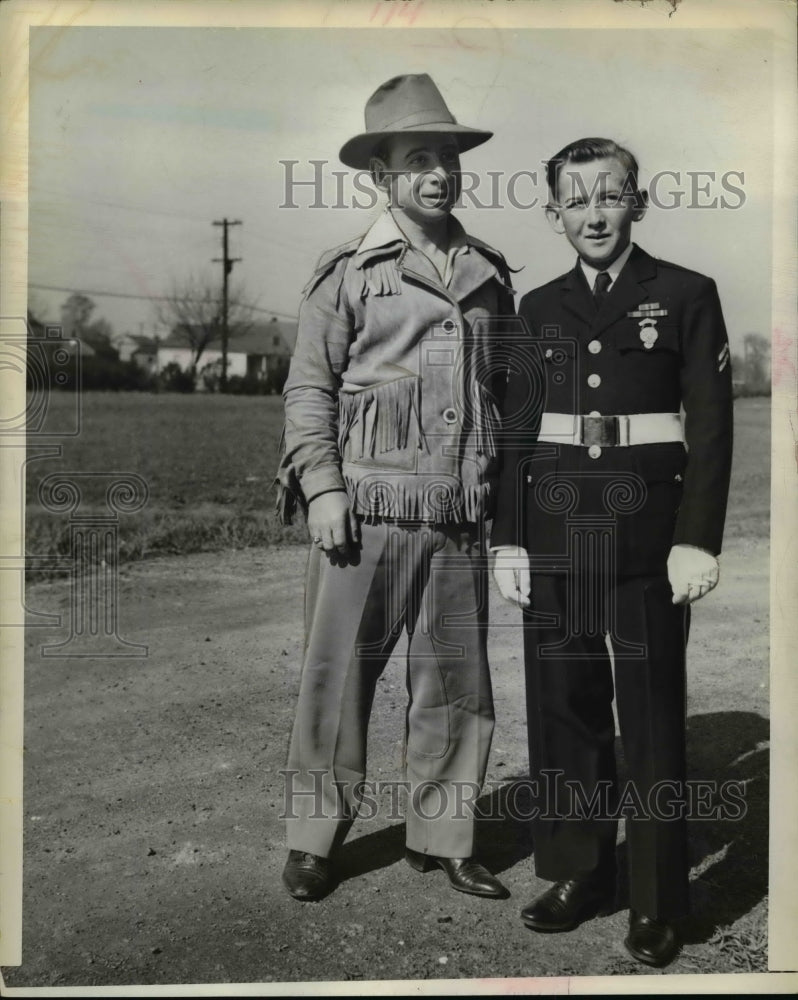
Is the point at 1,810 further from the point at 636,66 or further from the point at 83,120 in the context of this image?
the point at 636,66

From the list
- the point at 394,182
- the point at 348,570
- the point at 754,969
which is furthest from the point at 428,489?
the point at 754,969

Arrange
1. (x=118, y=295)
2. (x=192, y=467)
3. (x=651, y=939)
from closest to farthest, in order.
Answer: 1. (x=651, y=939)
2. (x=118, y=295)
3. (x=192, y=467)

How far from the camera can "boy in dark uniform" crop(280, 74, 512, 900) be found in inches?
132

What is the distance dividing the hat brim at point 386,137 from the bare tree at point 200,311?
2.05 ft

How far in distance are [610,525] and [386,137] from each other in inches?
51.3

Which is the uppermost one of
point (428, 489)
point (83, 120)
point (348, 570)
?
point (83, 120)

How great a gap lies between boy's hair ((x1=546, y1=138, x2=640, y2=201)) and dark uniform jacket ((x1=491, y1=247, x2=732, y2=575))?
0.24 m

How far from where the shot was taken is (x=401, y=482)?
11.0ft

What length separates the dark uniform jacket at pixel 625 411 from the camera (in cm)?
322

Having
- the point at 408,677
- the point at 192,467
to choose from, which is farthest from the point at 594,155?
the point at 192,467

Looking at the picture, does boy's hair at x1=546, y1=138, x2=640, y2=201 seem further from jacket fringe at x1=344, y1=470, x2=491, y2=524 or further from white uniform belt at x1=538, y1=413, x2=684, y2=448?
jacket fringe at x1=344, y1=470, x2=491, y2=524

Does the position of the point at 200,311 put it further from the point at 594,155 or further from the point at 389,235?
the point at 594,155

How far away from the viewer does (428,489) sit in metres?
3.35

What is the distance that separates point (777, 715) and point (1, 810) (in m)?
2.45
